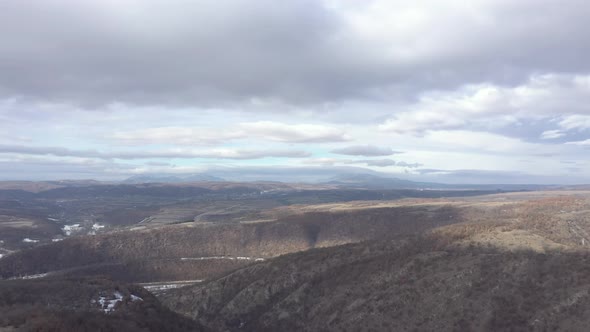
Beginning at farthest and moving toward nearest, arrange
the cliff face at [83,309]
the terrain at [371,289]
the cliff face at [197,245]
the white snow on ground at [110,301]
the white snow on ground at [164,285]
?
the cliff face at [197,245], the white snow on ground at [164,285], the white snow on ground at [110,301], the terrain at [371,289], the cliff face at [83,309]

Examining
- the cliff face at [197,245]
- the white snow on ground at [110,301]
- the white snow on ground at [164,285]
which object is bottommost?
the white snow on ground at [164,285]

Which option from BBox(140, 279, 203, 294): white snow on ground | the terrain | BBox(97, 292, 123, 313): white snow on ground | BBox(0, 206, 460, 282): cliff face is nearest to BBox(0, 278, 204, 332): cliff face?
BBox(97, 292, 123, 313): white snow on ground

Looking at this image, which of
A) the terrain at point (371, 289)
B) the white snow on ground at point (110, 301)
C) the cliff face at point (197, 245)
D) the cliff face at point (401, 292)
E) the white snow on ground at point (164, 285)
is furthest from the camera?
the cliff face at point (197, 245)

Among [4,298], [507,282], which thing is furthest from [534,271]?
[4,298]

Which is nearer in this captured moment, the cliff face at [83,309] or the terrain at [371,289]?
the cliff face at [83,309]

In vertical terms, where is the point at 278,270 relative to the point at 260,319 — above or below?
above

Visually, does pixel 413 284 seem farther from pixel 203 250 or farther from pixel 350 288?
pixel 203 250

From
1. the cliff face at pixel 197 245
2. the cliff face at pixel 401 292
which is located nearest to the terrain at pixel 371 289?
the cliff face at pixel 401 292

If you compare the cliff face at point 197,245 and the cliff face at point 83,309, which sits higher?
the cliff face at point 83,309

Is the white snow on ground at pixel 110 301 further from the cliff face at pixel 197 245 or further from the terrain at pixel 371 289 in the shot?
the cliff face at pixel 197 245
